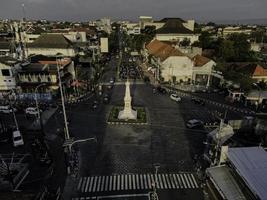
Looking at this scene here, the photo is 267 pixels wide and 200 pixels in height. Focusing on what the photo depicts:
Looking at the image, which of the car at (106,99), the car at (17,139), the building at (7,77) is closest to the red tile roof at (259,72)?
the car at (106,99)

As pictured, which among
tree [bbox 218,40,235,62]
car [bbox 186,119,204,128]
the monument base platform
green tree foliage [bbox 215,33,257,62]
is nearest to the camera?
car [bbox 186,119,204,128]

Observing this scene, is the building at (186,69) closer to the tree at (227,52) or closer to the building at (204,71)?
the building at (204,71)

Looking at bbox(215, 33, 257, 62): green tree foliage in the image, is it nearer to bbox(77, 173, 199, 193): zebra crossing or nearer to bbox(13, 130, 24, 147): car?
bbox(77, 173, 199, 193): zebra crossing

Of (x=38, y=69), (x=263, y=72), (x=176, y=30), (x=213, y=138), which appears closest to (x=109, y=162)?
(x=213, y=138)

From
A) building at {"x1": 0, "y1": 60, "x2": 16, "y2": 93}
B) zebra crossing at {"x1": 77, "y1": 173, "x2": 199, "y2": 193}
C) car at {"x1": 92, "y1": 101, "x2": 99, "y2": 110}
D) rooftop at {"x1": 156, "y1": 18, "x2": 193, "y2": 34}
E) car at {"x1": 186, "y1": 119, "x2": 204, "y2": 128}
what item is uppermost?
rooftop at {"x1": 156, "y1": 18, "x2": 193, "y2": 34}

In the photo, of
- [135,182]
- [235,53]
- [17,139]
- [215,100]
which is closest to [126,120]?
[135,182]

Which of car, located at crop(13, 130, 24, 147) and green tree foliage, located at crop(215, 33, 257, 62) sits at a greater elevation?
green tree foliage, located at crop(215, 33, 257, 62)

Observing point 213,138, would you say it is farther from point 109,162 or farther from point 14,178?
point 14,178

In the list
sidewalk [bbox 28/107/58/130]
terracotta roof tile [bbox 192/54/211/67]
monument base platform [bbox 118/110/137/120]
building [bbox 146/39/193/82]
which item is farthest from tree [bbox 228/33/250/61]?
sidewalk [bbox 28/107/58/130]
